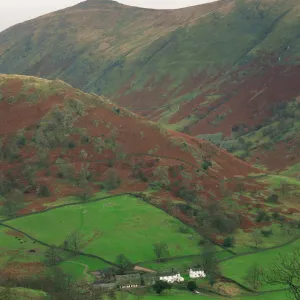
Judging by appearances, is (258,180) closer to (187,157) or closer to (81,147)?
(187,157)

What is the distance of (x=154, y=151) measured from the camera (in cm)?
14925

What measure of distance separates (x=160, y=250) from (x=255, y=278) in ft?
64.9

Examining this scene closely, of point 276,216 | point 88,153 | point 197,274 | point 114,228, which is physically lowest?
point 276,216

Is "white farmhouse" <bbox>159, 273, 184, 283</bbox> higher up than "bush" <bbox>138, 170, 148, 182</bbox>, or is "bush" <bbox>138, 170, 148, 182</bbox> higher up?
"bush" <bbox>138, 170, 148, 182</bbox>

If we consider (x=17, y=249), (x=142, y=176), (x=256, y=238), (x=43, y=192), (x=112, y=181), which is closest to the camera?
(x=17, y=249)

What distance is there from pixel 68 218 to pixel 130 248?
66.1 ft

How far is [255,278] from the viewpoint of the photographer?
8525cm

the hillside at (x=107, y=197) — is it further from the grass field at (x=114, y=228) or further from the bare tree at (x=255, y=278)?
the bare tree at (x=255, y=278)

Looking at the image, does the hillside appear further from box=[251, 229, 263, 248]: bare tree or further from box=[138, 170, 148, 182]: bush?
box=[251, 229, 263, 248]: bare tree

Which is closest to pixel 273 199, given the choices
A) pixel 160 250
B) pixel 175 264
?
pixel 175 264

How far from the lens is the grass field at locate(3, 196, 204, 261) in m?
97.2

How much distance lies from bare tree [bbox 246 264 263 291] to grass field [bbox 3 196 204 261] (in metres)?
14.0

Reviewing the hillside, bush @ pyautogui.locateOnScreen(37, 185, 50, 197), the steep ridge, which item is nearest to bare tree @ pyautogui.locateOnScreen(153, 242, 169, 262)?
the hillside

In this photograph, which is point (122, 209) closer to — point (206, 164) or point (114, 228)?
point (114, 228)
